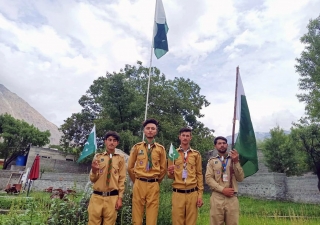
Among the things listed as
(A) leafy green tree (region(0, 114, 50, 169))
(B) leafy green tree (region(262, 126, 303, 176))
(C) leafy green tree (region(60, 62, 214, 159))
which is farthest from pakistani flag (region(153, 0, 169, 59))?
(A) leafy green tree (region(0, 114, 50, 169))

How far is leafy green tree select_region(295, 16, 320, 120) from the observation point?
15.3 metres

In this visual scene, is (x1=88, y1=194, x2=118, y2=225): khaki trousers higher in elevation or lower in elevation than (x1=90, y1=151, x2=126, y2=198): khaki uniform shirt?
lower

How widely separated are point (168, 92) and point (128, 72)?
403 centimetres

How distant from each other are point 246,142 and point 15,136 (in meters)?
27.5

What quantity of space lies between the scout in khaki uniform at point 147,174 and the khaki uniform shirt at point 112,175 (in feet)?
0.58

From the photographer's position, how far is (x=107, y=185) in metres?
3.80

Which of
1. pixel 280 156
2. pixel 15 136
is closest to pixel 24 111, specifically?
pixel 15 136

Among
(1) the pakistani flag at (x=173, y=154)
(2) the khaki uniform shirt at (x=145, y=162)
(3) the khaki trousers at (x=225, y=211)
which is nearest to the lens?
(3) the khaki trousers at (x=225, y=211)

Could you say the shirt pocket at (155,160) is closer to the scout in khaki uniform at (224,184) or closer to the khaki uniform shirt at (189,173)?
the khaki uniform shirt at (189,173)

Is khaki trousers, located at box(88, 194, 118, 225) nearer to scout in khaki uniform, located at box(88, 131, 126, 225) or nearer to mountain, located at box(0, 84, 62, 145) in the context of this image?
scout in khaki uniform, located at box(88, 131, 126, 225)

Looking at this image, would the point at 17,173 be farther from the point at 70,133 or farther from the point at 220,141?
the point at 220,141

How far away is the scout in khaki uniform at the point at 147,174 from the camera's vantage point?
3836mm

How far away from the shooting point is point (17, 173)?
20234 mm

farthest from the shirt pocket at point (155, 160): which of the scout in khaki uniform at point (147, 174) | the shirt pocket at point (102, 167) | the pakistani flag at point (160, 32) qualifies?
the pakistani flag at point (160, 32)
